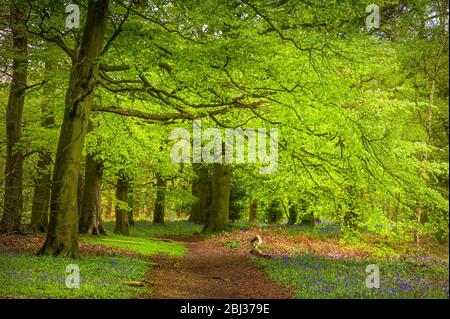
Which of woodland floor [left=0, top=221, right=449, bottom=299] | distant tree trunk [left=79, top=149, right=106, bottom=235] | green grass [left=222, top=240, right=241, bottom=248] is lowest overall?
green grass [left=222, top=240, right=241, bottom=248]

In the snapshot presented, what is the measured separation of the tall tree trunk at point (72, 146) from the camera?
530 inches

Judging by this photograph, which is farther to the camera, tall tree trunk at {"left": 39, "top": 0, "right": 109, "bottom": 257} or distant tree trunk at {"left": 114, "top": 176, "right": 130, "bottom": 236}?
distant tree trunk at {"left": 114, "top": 176, "right": 130, "bottom": 236}

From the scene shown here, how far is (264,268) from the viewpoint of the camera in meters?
15.2

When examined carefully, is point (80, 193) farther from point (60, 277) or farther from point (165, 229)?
point (60, 277)

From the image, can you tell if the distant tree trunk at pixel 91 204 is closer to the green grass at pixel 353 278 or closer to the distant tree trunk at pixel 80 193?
the distant tree trunk at pixel 80 193

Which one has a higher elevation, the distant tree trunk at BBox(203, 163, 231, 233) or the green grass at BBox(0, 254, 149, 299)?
the distant tree trunk at BBox(203, 163, 231, 233)

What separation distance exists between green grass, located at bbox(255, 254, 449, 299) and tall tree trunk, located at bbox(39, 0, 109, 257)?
6371 millimetres

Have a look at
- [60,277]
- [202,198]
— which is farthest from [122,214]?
[60,277]

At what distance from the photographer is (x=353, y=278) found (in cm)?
1131

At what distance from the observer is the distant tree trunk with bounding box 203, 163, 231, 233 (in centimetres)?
2692

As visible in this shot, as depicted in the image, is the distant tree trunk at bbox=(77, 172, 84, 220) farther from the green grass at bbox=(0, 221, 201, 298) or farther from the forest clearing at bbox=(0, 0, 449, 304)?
the green grass at bbox=(0, 221, 201, 298)

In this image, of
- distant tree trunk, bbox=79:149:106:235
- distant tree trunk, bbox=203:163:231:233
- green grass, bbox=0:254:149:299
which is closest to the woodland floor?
green grass, bbox=0:254:149:299

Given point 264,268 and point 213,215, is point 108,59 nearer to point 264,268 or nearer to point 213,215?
point 264,268

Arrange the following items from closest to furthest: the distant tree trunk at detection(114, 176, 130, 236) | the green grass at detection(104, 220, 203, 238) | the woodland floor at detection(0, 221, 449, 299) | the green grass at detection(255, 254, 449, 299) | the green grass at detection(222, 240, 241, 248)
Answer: the green grass at detection(255, 254, 449, 299) → the woodland floor at detection(0, 221, 449, 299) → the green grass at detection(222, 240, 241, 248) → the distant tree trunk at detection(114, 176, 130, 236) → the green grass at detection(104, 220, 203, 238)
